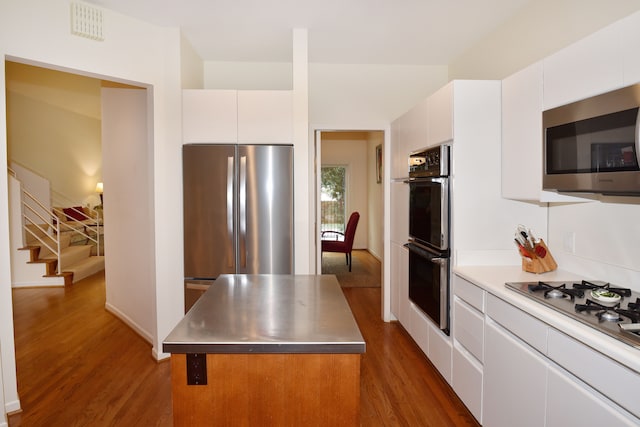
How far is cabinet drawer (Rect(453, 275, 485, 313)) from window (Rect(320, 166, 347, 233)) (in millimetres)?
A: 7113

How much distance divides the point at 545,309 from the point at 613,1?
1.70m

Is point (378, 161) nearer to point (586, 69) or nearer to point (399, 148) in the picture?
point (399, 148)

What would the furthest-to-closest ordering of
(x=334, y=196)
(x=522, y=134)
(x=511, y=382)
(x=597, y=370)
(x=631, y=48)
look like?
1. (x=334, y=196)
2. (x=522, y=134)
3. (x=511, y=382)
4. (x=631, y=48)
5. (x=597, y=370)

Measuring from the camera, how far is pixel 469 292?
246cm

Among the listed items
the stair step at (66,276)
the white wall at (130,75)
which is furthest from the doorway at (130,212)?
the stair step at (66,276)

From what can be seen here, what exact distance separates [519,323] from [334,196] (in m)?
7.99

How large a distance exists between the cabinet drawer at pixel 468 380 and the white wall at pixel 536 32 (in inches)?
79.6

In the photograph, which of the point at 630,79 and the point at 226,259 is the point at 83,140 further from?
the point at 630,79

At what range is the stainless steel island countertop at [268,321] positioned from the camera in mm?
1402

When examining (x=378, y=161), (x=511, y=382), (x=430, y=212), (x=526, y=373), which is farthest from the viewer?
(x=378, y=161)

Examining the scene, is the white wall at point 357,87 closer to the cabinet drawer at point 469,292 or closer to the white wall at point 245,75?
the white wall at point 245,75

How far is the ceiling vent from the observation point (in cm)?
278

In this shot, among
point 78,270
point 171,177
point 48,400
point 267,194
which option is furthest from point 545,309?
Answer: point 78,270

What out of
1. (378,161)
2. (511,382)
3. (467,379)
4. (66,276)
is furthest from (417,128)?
(66,276)
